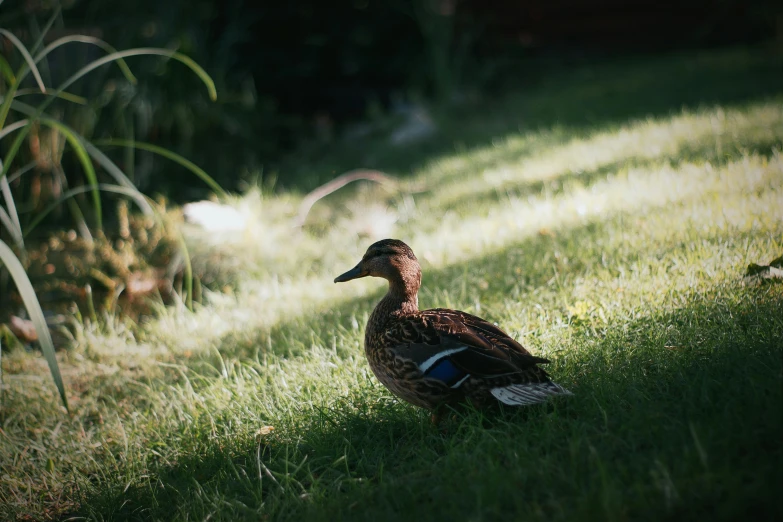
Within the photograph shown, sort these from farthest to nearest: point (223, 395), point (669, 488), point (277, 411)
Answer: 1. point (223, 395)
2. point (277, 411)
3. point (669, 488)

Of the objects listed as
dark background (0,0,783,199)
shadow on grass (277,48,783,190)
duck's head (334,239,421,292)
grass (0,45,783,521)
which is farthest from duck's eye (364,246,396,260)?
dark background (0,0,783,199)

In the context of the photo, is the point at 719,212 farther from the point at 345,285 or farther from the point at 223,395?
the point at 223,395

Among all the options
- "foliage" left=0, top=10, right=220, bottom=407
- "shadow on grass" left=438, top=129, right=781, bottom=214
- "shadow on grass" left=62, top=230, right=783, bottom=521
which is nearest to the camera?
"shadow on grass" left=62, top=230, right=783, bottom=521

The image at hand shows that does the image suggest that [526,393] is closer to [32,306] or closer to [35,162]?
[32,306]

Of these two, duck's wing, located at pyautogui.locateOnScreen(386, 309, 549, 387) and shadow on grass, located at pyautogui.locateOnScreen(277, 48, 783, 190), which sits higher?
shadow on grass, located at pyautogui.locateOnScreen(277, 48, 783, 190)

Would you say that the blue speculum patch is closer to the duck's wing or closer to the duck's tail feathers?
the duck's wing

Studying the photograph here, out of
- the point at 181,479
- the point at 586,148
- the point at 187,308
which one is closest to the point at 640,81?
the point at 586,148

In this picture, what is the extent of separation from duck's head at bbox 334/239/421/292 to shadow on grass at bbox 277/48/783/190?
3.99 meters

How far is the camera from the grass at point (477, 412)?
184 centimetres

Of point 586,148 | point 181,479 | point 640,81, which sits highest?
point 640,81

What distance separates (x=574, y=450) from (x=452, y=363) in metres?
0.51

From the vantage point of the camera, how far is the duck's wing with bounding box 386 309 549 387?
2.17 meters

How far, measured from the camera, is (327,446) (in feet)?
7.73

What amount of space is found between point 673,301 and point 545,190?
202 cm
